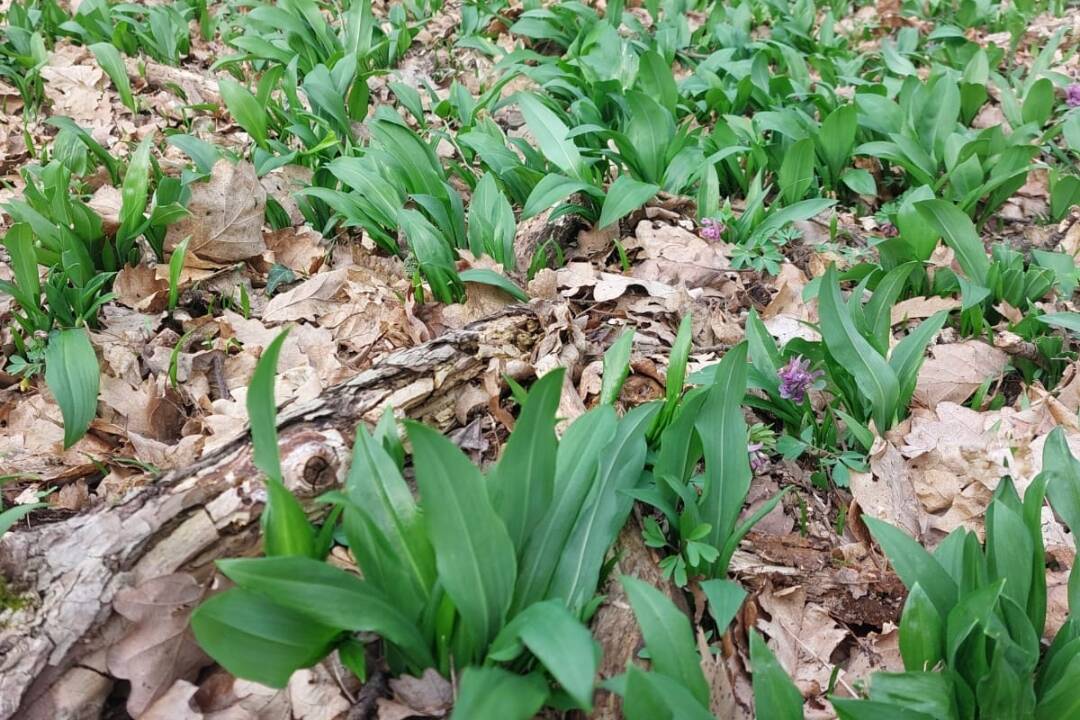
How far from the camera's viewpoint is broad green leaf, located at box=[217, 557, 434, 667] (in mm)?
1188

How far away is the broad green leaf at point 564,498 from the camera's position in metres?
1.45

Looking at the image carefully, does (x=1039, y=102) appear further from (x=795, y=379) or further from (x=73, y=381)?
(x=73, y=381)

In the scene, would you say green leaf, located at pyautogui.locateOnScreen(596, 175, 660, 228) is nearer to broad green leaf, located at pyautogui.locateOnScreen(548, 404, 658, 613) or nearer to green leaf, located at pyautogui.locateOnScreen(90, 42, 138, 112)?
broad green leaf, located at pyautogui.locateOnScreen(548, 404, 658, 613)

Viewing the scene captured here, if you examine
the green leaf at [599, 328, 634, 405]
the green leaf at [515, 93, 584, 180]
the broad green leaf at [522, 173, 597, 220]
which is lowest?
the green leaf at [599, 328, 634, 405]

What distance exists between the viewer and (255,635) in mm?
1254

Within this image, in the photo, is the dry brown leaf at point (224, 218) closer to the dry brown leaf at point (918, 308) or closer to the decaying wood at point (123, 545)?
the decaying wood at point (123, 545)

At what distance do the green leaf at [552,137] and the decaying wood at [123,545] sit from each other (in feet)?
4.70

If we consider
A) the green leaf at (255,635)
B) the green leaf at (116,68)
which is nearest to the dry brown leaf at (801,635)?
the green leaf at (255,635)

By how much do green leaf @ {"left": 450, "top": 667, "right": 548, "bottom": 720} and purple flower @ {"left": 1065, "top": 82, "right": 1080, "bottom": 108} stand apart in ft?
12.2

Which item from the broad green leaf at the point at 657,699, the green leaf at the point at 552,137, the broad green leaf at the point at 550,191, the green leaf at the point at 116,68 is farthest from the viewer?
the green leaf at the point at 116,68

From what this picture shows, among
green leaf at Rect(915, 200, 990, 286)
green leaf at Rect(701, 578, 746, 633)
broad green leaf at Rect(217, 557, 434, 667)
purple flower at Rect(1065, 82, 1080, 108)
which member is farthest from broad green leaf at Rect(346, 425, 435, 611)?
purple flower at Rect(1065, 82, 1080, 108)

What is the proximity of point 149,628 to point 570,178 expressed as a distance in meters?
1.88

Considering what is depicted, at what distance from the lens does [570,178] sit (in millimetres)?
2754

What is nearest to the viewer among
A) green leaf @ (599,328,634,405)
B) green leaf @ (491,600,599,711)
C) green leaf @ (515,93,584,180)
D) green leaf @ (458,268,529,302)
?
green leaf @ (491,600,599,711)
